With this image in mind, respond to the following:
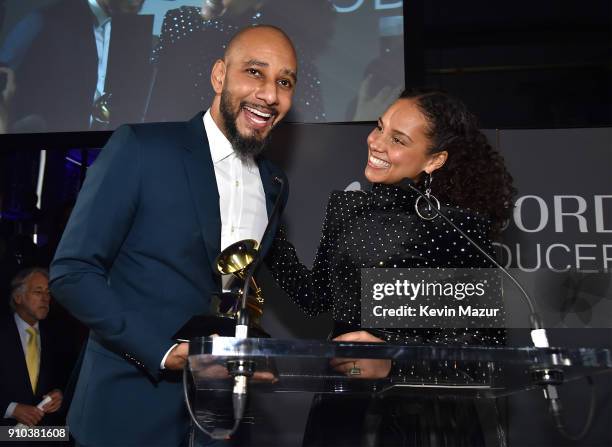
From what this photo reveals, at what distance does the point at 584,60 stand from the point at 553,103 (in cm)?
42

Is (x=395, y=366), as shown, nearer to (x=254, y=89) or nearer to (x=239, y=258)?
(x=239, y=258)

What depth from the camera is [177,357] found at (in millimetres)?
1600

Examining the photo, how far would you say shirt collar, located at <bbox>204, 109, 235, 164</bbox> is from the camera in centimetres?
215

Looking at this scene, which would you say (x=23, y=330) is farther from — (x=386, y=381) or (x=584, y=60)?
(x=584, y=60)

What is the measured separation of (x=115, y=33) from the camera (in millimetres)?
3559

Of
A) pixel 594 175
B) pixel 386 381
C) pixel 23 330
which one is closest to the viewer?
pixel 386 381

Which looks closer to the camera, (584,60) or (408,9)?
(408,9)

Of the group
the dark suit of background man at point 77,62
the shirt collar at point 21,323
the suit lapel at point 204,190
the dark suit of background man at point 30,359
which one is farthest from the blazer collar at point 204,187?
the shirt collar at point 21,323

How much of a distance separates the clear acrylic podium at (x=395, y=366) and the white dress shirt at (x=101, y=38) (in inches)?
97.9

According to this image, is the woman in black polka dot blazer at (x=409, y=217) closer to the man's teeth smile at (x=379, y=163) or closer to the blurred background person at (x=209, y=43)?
the man's teeth smile at (x=379, y=163)

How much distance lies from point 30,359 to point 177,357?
301 centimetres

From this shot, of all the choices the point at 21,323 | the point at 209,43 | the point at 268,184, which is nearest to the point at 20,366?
the point at 21,323

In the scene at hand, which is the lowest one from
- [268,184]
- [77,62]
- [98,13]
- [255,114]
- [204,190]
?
[204,190]

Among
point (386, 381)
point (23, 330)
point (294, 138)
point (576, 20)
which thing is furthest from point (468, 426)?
point (576, 20)
